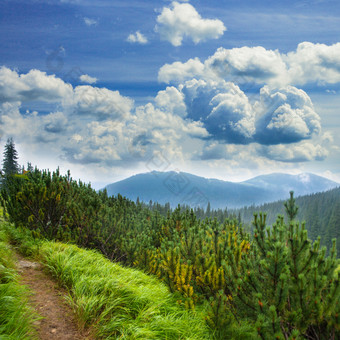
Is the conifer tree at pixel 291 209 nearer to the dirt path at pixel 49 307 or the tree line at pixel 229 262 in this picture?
the tree line at pixel 229 262

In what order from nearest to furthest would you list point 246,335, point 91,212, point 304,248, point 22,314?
point 304,248
point 22,314
point 246,335
point 91,212

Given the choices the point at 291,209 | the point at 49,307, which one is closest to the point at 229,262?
the point at 291,209

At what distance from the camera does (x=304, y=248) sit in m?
3.59

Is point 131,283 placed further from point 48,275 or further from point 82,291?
point 48,275

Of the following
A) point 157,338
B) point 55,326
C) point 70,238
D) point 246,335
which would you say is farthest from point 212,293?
point 70,238

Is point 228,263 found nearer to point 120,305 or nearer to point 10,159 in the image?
point 120,305

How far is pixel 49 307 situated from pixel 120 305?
1.24 meters

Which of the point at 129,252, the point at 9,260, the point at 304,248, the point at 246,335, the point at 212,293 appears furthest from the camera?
the point at 129,252

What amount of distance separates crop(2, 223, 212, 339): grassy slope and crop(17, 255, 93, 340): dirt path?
16cm

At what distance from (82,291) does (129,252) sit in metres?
3.46

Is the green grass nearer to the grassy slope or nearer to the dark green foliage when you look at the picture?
the grassy slope

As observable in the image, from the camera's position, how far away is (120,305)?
468 centimetres

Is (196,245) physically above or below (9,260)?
above

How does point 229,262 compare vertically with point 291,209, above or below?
below
